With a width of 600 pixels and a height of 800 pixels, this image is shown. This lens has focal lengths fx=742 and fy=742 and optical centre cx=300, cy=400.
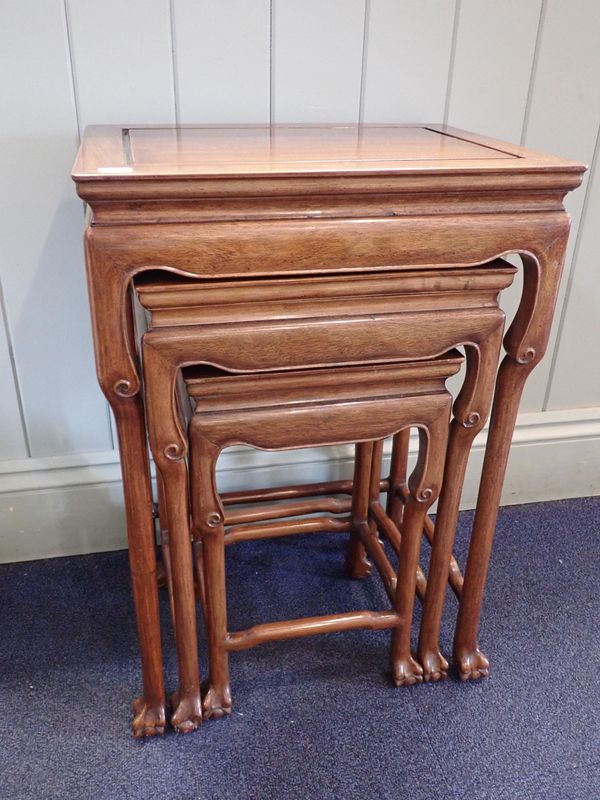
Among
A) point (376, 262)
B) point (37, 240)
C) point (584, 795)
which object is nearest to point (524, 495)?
point (584, 795)

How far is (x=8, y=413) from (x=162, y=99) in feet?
1.97

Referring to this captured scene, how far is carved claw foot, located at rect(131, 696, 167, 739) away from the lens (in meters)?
1.05

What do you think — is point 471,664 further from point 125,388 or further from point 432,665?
point 125,388

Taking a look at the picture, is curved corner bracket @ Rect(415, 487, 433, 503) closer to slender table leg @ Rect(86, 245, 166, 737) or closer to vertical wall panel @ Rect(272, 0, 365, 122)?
slender table leg @ Rect(86, 245, 166, 737)

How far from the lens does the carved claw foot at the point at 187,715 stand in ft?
3.48

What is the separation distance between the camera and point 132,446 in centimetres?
89

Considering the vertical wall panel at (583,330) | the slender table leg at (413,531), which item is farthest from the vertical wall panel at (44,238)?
the vertical wall panel at (583,330)

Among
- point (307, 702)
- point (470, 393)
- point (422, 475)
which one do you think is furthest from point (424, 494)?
point (307, 702)

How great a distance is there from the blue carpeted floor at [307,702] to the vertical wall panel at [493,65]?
812 millimetres

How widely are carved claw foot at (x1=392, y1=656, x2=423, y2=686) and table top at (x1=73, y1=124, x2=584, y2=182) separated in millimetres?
734

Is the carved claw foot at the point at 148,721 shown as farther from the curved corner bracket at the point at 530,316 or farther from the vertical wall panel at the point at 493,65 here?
the vertical wall panel at the point at 493,65

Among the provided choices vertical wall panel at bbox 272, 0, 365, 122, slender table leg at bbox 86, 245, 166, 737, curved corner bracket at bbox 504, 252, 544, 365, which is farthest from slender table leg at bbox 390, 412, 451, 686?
vertical wall panel at bbox 272, 0, 365, 122

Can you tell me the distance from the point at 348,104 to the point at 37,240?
556 mm

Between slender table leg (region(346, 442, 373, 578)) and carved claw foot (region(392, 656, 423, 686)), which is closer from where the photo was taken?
carved claw foot (region(392, 656, 423, 686))
